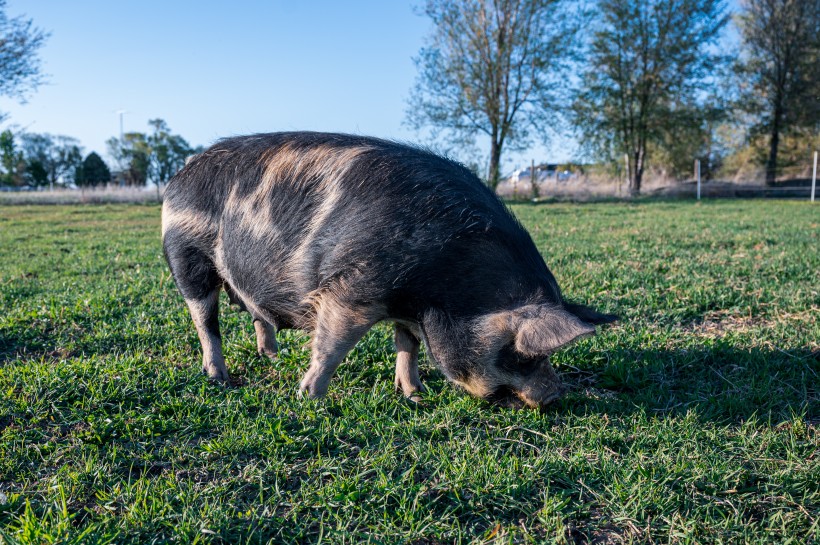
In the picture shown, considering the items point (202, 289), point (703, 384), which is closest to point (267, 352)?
point (202, 289)

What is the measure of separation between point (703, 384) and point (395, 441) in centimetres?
188

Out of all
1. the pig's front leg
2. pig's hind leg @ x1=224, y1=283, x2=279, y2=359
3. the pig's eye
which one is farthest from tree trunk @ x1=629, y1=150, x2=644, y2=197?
the pig's front leg

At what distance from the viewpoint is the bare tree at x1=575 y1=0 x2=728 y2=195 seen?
31.9 m

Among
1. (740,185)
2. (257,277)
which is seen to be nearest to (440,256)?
(257,277)

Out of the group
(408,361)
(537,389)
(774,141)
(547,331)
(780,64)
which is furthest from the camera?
(774,141)

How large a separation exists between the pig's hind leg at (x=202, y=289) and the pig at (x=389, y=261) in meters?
0.06

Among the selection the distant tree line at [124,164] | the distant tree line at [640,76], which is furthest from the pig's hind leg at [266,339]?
the distant tree line at [124,164]

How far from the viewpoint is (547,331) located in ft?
9.04

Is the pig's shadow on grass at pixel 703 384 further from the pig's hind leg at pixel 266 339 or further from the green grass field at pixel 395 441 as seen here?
the pig's hind leg at pixel 266 339

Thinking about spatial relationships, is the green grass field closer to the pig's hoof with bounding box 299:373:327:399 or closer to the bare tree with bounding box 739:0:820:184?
the pig's hoof with bounding box 299:373:327:399

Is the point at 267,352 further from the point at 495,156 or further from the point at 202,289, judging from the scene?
the point at 495,156

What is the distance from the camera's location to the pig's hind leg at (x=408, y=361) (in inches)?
139

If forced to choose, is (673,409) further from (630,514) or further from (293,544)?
(293,544)

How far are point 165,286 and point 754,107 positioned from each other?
35.7 meters
